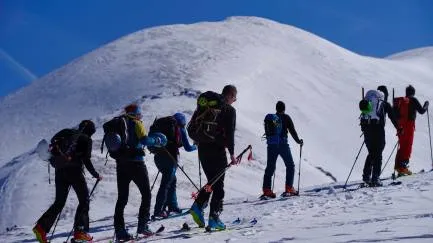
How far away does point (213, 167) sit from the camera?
8906mm

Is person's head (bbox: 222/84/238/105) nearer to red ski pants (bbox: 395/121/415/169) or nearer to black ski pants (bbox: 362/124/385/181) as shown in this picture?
black ski pants (bbox: 362/124/385/181)

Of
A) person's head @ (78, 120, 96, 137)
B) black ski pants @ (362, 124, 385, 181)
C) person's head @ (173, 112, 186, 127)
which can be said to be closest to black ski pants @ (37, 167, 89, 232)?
person's head @ (78, 120, 96, 137)

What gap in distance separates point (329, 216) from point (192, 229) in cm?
223

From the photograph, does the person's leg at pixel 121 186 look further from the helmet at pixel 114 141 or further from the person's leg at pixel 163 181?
the person's leg at pixel 163 181

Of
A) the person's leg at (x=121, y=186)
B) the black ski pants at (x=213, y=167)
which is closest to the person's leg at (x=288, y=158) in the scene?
the black ski pants at (x=213, y=167)

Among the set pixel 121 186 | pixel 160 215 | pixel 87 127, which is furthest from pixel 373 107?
pixel 87 127

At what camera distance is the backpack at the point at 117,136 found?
28.9 feet

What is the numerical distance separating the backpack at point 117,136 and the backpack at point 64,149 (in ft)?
2.66

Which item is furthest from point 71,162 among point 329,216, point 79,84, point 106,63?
point 106,63

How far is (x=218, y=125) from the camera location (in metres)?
8.84

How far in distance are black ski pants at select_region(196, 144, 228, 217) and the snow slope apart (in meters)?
10.8

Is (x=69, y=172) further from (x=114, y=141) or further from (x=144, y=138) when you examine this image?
(x=144, y=138)

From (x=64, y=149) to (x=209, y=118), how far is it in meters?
2.49

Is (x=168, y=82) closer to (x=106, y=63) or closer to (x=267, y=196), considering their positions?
(x=106, y=63)
